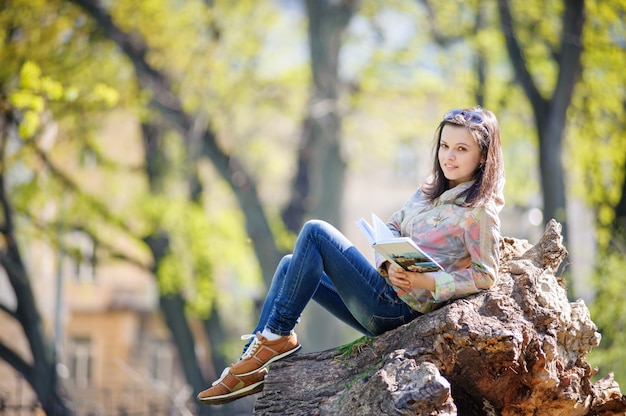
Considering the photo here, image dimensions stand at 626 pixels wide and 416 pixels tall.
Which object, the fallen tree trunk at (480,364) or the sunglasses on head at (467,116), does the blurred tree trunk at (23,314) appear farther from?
the sunglasses on head at (467,116)

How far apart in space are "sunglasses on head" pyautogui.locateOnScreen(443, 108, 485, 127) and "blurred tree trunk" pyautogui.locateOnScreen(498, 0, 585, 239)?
650cm

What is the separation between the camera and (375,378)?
4035mm

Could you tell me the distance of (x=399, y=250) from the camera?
3941mm

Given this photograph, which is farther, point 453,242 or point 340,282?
point 340,282

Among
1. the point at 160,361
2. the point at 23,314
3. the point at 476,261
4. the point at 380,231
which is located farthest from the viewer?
the point at 160,361

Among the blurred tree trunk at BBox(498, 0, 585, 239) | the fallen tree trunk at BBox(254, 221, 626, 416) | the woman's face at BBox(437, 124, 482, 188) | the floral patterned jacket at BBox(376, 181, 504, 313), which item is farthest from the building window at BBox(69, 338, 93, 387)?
the woman's face at BBox(437, 124, 482, 188)

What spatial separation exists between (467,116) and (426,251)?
0.70m

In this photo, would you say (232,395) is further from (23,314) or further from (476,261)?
(23,314)

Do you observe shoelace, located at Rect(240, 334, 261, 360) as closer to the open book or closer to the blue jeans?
the blue jeans

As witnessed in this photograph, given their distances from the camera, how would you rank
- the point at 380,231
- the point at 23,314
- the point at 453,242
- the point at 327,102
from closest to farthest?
the point at 380,231, the point at 453,242, the point at 327,102, the point at 23,314

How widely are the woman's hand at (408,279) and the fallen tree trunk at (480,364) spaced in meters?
0.16

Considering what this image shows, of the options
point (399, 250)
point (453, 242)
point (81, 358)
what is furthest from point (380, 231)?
point (81, 358)

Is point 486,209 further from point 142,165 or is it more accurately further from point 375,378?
point 142,165

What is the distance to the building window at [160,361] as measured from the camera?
3366 cm
